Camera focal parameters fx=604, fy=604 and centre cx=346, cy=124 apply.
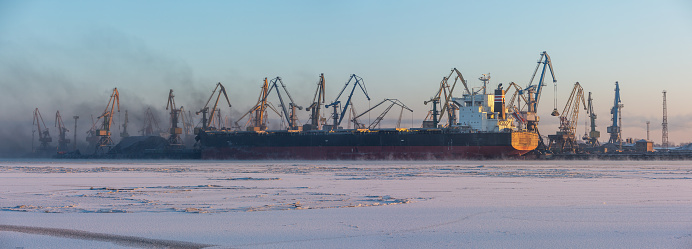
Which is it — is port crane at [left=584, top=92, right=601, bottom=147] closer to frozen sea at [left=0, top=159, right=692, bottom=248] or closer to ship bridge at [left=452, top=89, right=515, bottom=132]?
ship bridge at [left=452, top=89, right=515, bottom=132]

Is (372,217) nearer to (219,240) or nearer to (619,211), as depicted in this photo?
(219,240)

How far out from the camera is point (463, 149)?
5916 cm

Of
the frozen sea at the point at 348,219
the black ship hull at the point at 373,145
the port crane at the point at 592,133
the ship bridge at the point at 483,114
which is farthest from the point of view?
→ the port crane at the point at 592,133

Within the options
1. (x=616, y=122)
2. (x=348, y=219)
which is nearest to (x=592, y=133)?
(x=616, y=122)

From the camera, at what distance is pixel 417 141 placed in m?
61.1

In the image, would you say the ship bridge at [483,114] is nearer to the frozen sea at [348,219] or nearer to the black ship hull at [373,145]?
the black ship hull at [373,145]

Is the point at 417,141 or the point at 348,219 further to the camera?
the point at 417,141

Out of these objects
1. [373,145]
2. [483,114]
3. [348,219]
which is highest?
[483,114]

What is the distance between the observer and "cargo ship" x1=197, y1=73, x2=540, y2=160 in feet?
194

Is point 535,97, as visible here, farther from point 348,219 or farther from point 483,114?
point 348,219

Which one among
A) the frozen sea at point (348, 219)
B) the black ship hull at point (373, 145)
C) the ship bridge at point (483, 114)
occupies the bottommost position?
the frozen sea at point (348, 219)

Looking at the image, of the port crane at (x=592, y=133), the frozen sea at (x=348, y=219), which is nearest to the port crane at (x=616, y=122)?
the port crane at (x=592, y=133)

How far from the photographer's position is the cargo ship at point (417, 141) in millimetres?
59125

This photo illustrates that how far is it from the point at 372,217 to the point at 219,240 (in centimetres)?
302
